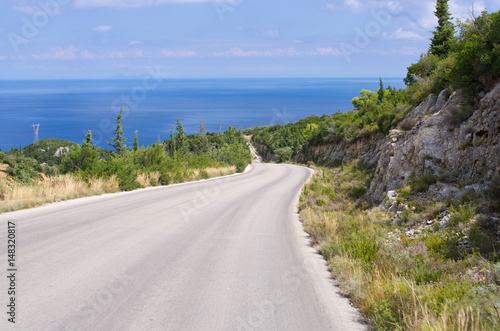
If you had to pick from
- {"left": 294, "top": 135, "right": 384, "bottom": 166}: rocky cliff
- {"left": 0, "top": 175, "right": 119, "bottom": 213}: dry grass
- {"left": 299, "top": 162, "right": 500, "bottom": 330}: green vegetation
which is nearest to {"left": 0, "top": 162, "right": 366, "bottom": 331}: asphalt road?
{"left": 299, "top": 162, "right": 500, "bottom": 330}: green vegetation

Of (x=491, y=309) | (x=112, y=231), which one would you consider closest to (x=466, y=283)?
(x=491, y=309)

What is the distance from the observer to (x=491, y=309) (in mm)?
3484

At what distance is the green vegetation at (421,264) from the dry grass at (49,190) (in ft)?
27.7

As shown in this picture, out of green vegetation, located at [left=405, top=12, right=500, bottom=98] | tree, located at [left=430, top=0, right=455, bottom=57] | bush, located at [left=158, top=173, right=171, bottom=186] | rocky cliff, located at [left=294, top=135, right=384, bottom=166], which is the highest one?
tree, located at [left=430, top=0, right=455, bottom=57]

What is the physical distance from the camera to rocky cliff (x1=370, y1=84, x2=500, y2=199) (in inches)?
342

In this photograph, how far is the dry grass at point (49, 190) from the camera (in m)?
9.89

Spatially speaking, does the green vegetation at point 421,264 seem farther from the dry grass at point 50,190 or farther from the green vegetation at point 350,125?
the green vegetation at point 350,125

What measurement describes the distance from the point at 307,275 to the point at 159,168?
16.0m

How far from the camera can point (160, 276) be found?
5.19m

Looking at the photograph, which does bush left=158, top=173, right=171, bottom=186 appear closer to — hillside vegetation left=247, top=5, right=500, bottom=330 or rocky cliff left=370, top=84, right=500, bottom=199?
hillside vegetation left=247, top=5, right=500, bottom=330

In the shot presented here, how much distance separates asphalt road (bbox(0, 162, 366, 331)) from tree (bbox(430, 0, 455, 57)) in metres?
17.7

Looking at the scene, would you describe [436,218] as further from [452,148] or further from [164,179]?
[164,179]

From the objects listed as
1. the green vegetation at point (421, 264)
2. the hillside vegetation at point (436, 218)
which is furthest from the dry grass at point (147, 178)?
the green vegetation at point (421, 264)

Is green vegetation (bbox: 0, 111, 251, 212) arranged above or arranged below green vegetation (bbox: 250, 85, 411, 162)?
below
